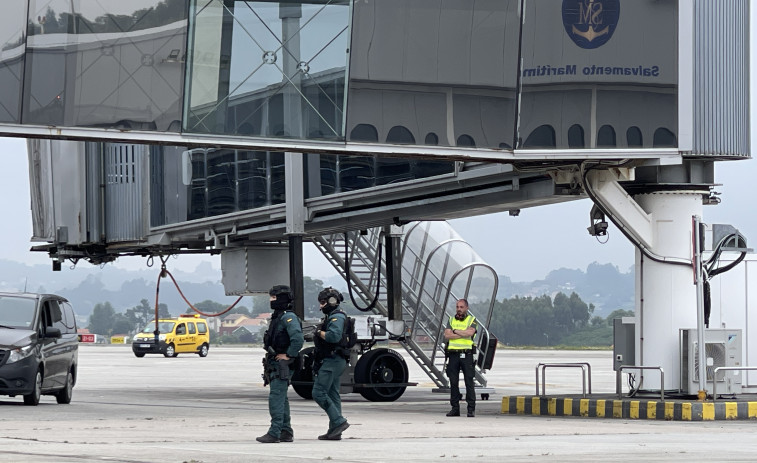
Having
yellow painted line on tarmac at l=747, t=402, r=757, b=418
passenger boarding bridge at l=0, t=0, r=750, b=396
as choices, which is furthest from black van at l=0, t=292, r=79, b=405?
yellow painted line on tarmac at l=747, t=402, r=757, b=418

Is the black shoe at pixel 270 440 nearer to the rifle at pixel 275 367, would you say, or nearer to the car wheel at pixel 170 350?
the rifle at pixel 275 367

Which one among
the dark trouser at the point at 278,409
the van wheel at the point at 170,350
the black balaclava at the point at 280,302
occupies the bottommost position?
the van wheel at the point at 170,350

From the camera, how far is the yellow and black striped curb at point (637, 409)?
19.2 meters

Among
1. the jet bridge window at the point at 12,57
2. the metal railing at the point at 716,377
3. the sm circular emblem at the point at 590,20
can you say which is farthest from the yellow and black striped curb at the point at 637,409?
the jet bridge window at the point at 12,57

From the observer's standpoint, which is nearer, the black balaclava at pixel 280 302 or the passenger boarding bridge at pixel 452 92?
the black balaclava at pixel 280 302

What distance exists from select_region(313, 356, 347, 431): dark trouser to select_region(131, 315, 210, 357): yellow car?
148 feet

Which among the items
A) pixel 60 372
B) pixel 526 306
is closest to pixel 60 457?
pixel 60 372

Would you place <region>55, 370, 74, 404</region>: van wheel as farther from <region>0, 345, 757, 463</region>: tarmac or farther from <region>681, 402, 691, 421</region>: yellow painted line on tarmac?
<region>681, 402, 691, 421</region>: yellow painted line on tarmac

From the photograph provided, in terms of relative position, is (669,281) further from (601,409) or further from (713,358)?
(601,409)

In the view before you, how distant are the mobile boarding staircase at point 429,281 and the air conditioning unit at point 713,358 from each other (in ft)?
17.8

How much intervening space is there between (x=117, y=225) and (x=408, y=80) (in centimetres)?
1331

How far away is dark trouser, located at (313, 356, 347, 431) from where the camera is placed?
591 inches

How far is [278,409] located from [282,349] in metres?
0.63

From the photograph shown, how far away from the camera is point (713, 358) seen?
816 inches
